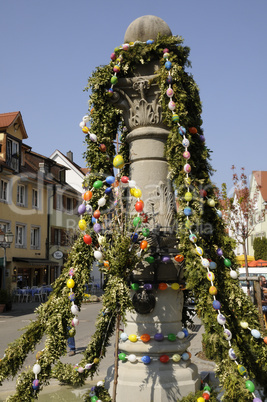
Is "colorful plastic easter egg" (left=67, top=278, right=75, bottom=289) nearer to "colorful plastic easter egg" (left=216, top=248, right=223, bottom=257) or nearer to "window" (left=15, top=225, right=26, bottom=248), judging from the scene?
"colorful plastic easter egg" (left=216, top=248, right=223, bottom=257)

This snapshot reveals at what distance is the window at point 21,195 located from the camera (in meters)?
28.4

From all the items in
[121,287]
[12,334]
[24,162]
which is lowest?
[12,334]

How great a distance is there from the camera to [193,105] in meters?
5.82

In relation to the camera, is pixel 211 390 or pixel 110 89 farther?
pixel 110 89

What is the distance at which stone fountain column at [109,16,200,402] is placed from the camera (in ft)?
17.3

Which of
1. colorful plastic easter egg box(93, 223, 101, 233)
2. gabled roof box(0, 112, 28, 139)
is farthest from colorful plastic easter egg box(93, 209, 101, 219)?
gabled roof box(0, 112, 28, 139)

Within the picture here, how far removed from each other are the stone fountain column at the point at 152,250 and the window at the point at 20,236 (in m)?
23.7

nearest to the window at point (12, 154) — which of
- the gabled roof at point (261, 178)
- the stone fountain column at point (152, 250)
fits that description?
the stone fountain column at point (152, 250)

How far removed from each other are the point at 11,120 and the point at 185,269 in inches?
946

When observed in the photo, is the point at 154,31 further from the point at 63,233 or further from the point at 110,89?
the point at 63,233

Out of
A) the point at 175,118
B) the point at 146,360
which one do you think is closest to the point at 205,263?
the point at 146,360

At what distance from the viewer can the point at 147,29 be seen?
6.02 m

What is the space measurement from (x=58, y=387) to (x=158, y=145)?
4.29 meters

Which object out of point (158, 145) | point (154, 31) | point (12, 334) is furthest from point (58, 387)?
point (12, 334)
